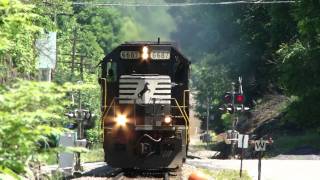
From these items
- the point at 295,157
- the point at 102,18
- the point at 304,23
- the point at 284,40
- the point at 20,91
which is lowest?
the point at 295,157

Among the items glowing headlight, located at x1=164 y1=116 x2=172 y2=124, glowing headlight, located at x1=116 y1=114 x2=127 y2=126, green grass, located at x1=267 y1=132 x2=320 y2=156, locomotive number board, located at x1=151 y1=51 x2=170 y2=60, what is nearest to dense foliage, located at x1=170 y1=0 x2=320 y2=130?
green grass, located at x1=267 y1=132 x2=320 y2=156

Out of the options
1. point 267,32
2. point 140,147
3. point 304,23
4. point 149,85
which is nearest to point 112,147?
point 140,147

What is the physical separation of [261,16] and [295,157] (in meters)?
21.2

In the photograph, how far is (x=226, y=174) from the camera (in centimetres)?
2466

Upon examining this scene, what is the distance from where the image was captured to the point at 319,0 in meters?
21.6

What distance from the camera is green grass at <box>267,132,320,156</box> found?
42.2m

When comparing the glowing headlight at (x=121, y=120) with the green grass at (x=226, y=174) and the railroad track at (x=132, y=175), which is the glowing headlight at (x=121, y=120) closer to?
the railroad track at (x=132, y=175)

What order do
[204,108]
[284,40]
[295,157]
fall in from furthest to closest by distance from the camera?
[204,108] < [284,40] < [295,157]

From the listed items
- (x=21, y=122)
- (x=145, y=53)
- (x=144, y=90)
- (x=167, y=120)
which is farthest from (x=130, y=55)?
(x=21, y=122)

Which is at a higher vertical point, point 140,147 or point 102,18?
point 102,18

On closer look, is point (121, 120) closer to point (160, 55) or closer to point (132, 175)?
point (132, 175)

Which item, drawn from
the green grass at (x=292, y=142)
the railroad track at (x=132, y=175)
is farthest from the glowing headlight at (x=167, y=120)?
the green grass at (x=292, y=142)

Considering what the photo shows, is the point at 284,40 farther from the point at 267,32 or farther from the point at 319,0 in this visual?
the point at 319,0

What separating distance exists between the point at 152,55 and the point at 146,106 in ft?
5.72
